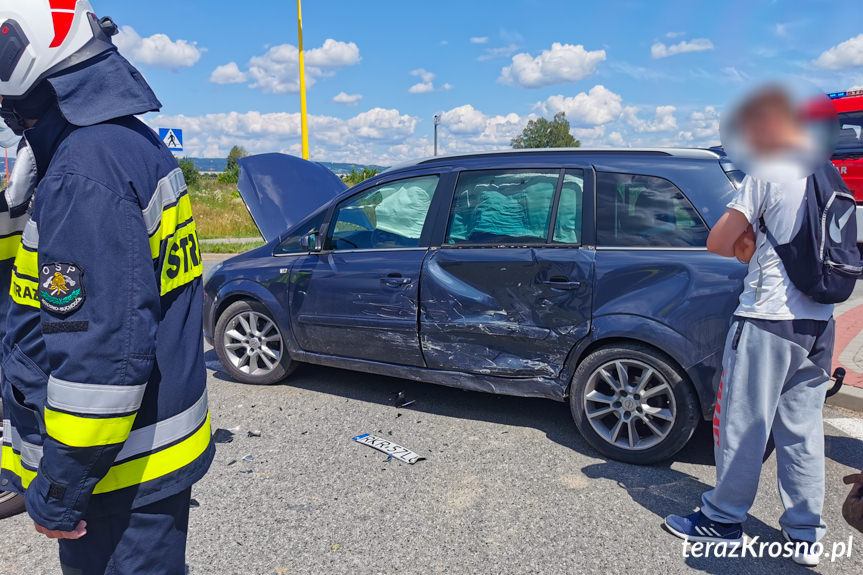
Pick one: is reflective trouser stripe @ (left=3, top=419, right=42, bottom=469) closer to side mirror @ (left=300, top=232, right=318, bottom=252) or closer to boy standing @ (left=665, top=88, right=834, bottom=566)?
boy standing @ (left=665, top=88, right=834, bottom=566)

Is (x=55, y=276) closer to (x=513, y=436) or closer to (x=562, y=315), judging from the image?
(x=562, y=315)

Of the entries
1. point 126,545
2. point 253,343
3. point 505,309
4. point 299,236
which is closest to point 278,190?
point 299,236

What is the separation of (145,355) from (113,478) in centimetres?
35

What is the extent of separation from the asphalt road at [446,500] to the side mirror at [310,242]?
119 centimetres

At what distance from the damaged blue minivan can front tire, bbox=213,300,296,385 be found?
18 millimetres

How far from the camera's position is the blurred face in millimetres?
2449

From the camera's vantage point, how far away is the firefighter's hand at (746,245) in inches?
106

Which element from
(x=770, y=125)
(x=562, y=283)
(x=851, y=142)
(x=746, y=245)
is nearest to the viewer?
(x=770, y=125)

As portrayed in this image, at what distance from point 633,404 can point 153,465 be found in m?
2.80

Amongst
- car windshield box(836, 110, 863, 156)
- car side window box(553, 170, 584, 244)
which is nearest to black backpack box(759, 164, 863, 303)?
car side window box(553, 170, 584, 244)

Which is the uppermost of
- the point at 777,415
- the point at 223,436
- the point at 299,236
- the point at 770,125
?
the point at 770,125

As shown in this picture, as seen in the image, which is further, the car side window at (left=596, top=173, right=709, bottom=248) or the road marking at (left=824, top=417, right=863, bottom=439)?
the road marking at (left=824, top=417, right=863, bottom=439)

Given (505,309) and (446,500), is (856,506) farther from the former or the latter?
(505,309)

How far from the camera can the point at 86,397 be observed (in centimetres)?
134
